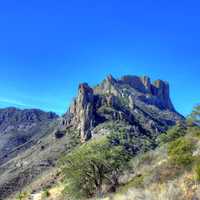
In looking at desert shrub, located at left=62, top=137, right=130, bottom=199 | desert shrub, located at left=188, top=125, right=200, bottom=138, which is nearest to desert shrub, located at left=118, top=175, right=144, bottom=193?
desert shrub, located at left=188, top=125, right=200, bottom=138

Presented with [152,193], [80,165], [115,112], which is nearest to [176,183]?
[152,193]

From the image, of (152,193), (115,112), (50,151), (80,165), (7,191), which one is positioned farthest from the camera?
(115,112)

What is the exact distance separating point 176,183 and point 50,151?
412ft

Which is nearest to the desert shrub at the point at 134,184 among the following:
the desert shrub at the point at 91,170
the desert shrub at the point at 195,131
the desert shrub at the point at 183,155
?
the desert shrub at the point at 183,155

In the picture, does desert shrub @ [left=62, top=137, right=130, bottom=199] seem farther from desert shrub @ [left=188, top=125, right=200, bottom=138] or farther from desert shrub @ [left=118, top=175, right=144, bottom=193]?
desert shrub @ [left=118, top=175, right=144, bottom=193]

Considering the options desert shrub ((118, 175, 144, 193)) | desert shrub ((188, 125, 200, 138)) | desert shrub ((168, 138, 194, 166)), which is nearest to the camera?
desert shrub ((168, 138, 194, 166))

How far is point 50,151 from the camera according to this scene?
137000 millimetres

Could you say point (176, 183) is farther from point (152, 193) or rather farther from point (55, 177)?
point (55, 177)

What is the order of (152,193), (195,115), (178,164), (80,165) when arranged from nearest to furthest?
(152,193) → (178,164) → (195,115) → (80,165)

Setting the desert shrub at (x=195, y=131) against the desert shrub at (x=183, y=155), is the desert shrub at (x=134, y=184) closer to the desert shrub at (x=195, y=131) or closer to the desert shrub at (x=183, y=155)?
the desert shrub at (x=183, y=155)

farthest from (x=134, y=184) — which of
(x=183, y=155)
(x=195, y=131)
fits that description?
(x=195, y=131)

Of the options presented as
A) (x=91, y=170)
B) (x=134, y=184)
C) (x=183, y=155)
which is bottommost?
(x=134, y=184)

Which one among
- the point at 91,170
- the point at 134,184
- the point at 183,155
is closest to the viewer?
the point at 183,155

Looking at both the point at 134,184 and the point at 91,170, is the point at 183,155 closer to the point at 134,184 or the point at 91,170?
the point at 134,184
